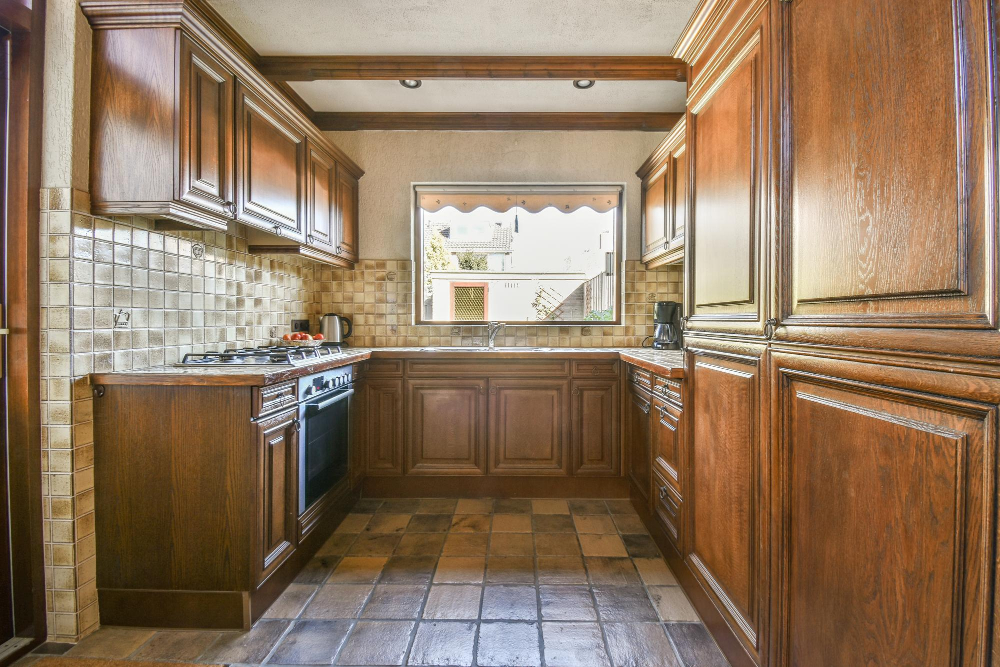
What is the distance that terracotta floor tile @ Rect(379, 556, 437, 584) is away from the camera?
214 centimetres

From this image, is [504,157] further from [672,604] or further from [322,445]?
[672,604]

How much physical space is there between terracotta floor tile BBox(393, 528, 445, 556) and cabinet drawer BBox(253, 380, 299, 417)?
3.16 ft

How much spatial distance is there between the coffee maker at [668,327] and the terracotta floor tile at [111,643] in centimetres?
320

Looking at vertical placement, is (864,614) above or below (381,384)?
below

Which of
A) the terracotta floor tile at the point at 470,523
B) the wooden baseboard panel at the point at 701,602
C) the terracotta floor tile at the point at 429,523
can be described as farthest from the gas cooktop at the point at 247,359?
the wooden baseboard panel at the point at 701,602

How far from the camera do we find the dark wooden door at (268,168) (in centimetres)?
220

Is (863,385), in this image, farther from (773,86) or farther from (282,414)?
(282,414)

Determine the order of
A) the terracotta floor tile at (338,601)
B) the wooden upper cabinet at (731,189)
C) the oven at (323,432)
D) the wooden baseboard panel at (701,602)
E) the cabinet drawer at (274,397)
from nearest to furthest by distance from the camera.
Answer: the wooden upper cabinet at (731,189)
the wooden baseboard panel at (701,602)
the cabinet drawer at (274,397)
the terracotta floor tile at (338,601)
the oven at (323,432)

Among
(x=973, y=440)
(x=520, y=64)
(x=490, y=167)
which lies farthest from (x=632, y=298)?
(x=973, y=440)

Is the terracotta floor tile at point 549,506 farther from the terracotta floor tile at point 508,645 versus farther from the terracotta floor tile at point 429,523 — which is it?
the terracotta floor tile at point 508,645

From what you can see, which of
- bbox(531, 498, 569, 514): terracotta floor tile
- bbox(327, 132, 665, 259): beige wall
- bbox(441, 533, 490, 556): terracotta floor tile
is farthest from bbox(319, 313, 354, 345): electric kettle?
bbox(531, 498, 569, 514): terracotta floor tile

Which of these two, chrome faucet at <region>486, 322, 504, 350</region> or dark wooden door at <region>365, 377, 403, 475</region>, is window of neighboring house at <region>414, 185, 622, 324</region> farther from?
dark wooden door at <region>365, 377, 403, 475</region>

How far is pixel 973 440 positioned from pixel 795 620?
2.35 feet

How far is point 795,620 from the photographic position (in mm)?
1204
